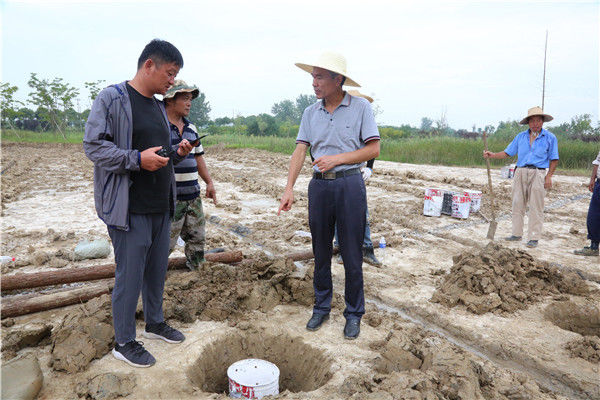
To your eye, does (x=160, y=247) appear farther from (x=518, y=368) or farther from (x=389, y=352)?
(x=518, y=368)

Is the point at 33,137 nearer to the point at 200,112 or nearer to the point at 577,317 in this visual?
the point at 200,112

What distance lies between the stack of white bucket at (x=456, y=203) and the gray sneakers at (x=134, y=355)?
581cm

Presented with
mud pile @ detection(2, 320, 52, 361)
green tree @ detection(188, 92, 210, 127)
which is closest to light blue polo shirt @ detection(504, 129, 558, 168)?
mud pile @ detection(2, 320, 52, 361)

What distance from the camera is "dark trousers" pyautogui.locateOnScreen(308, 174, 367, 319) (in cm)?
289

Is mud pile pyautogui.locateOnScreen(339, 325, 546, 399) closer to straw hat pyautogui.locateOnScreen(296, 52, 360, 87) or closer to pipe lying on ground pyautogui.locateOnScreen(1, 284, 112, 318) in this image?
straw hat pyautogui.locateOnScreen(296, 52, 360, 87)

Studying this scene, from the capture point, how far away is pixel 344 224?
2.92 metres

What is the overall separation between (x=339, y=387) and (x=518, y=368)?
1.41m

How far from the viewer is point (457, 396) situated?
7.20 feet

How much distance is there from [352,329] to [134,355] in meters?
1.56

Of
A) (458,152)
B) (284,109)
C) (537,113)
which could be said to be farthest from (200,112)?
(537,113)

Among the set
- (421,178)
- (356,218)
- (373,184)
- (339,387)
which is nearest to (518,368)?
(339,387)

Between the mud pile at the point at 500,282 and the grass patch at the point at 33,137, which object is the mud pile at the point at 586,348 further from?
the grass patch at the point at 33,137

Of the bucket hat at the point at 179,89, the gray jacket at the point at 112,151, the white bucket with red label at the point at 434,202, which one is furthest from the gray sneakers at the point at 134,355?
the white bucket with red label at the point at 434,202

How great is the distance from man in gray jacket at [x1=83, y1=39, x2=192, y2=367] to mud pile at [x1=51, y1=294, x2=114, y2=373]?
0.13m
